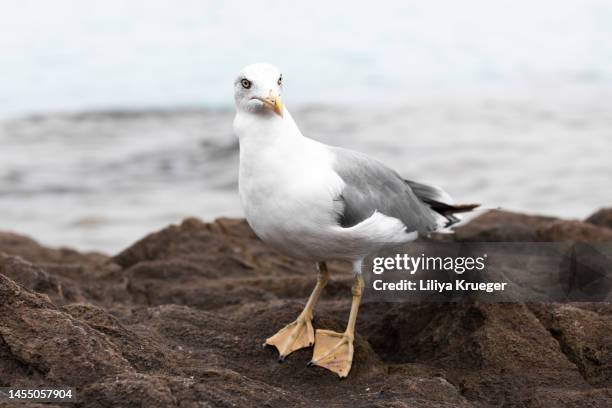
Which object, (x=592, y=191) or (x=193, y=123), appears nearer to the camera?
(x=592, y=191)

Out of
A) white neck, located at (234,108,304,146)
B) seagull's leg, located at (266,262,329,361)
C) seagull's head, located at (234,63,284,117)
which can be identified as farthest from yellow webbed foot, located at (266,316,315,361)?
seagull's head, located at (234,63,284,117)

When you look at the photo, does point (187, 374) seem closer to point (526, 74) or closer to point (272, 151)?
point (272, 151)

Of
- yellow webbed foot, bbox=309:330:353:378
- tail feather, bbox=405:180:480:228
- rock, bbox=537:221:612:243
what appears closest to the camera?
yellow webbed foot, bbox=309:330:353:378

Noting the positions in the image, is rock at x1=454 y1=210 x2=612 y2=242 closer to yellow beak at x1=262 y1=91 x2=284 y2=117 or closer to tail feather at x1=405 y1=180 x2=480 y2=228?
tail feather at x1=405 y1=180 x2=480 y2=228

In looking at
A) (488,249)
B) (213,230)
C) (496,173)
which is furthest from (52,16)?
(488,249)

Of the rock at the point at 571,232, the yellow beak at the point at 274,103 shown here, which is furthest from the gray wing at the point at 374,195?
the rock at the point at 571,232

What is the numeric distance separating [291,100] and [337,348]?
13416mm

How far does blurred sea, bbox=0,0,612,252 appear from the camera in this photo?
37.7 feet

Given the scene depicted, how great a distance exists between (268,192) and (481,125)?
35.6ft

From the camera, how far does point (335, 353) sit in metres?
4.09

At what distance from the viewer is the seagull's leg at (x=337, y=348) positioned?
4.05m

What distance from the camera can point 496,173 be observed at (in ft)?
39.4

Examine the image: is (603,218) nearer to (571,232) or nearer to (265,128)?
(571,232)

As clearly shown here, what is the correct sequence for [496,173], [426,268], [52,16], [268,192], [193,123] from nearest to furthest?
[268,192] < [426,268] < [496,173] < [193,123] < [52,16]
